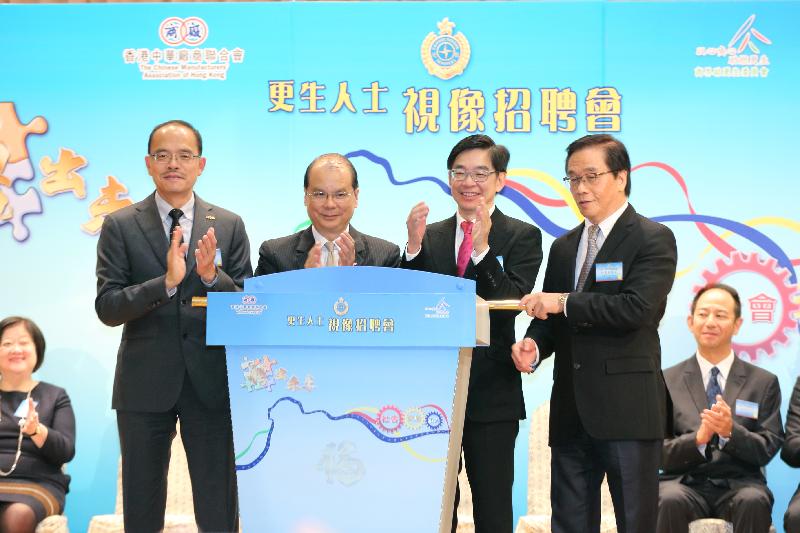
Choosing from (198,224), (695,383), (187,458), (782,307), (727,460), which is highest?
(198,224)

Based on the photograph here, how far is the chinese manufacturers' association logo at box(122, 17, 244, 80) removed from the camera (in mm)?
4922

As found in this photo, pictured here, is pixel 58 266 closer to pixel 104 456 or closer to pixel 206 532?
pixel 104 456

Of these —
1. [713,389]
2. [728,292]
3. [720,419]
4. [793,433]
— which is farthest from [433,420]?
[728,292]

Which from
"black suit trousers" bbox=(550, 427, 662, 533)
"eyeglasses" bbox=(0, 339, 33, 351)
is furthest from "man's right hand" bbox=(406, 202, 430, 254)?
"eyeglasses" bbox=(0, 339, 33, 351)

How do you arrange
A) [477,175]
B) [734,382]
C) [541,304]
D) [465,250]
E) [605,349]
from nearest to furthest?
[541,304]
[605,349]
[465,250]
[477,175]
[734,382]

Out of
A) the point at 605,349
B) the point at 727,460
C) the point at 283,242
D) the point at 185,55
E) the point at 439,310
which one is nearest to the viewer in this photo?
the point at 439,310

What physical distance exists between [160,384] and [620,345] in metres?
1.52

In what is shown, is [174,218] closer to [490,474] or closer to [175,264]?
[175,264]

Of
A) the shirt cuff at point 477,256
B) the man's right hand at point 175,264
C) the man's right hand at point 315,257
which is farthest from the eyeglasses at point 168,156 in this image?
the shirt cuff at point 477,256

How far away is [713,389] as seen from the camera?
4.48 metres

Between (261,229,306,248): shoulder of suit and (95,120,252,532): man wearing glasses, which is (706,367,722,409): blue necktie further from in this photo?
(95,120,252,532): man wearing glasses

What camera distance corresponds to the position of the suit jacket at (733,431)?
4207 millimetres

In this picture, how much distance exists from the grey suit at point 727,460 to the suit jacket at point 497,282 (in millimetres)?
1433

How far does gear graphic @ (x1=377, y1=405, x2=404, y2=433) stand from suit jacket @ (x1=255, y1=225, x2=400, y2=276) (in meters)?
0.99
